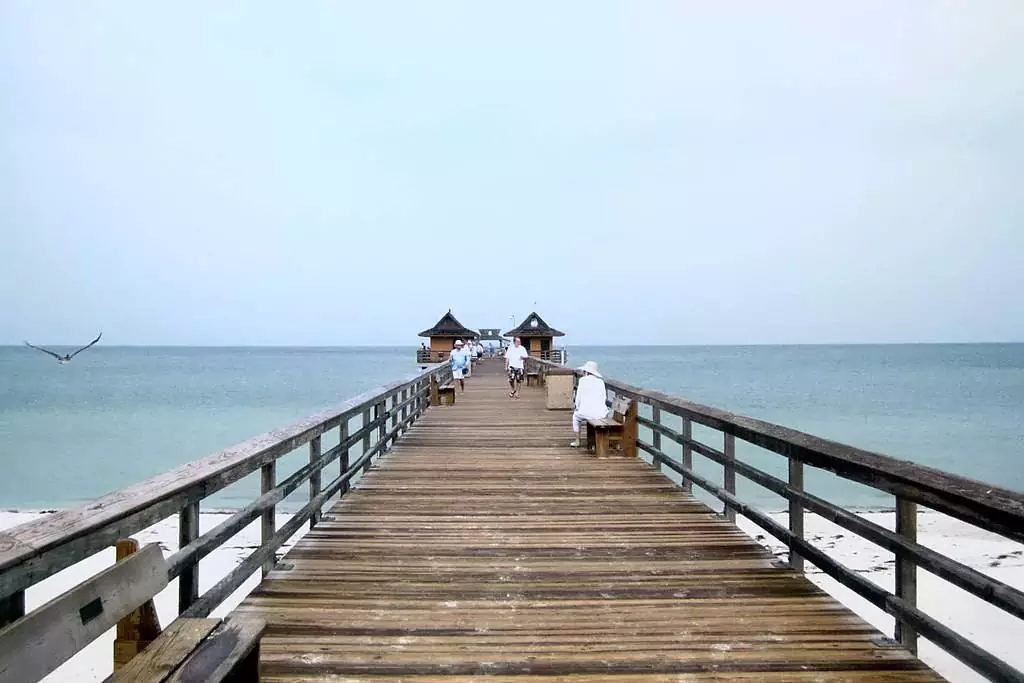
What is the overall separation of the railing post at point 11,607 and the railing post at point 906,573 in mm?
3245

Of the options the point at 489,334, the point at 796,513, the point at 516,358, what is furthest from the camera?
the point at 489,334

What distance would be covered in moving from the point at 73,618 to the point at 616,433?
7291mm

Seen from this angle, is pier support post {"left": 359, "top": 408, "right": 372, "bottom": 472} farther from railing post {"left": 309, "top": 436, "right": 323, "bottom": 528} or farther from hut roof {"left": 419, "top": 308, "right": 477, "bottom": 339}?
hut roof {"left": 419, "top": 308, "right": 477, "bottom": 339}

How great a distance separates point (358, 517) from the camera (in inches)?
216

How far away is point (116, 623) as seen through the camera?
1991 millimetres

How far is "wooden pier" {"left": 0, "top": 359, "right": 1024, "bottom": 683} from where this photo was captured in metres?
2.47

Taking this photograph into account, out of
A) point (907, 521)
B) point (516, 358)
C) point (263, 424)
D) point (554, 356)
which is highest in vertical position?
point (516, 358)

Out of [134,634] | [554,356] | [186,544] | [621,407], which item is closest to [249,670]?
[134,634]

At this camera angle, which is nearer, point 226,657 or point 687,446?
point 226,657

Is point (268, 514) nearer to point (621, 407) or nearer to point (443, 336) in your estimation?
point (621, 407)

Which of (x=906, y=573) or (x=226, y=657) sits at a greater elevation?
(x=226, y=657)

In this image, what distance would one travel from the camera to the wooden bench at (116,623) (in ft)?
5.08

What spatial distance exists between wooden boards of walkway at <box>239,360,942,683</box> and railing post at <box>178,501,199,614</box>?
15.8 inches

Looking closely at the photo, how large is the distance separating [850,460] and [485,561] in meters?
2.26
